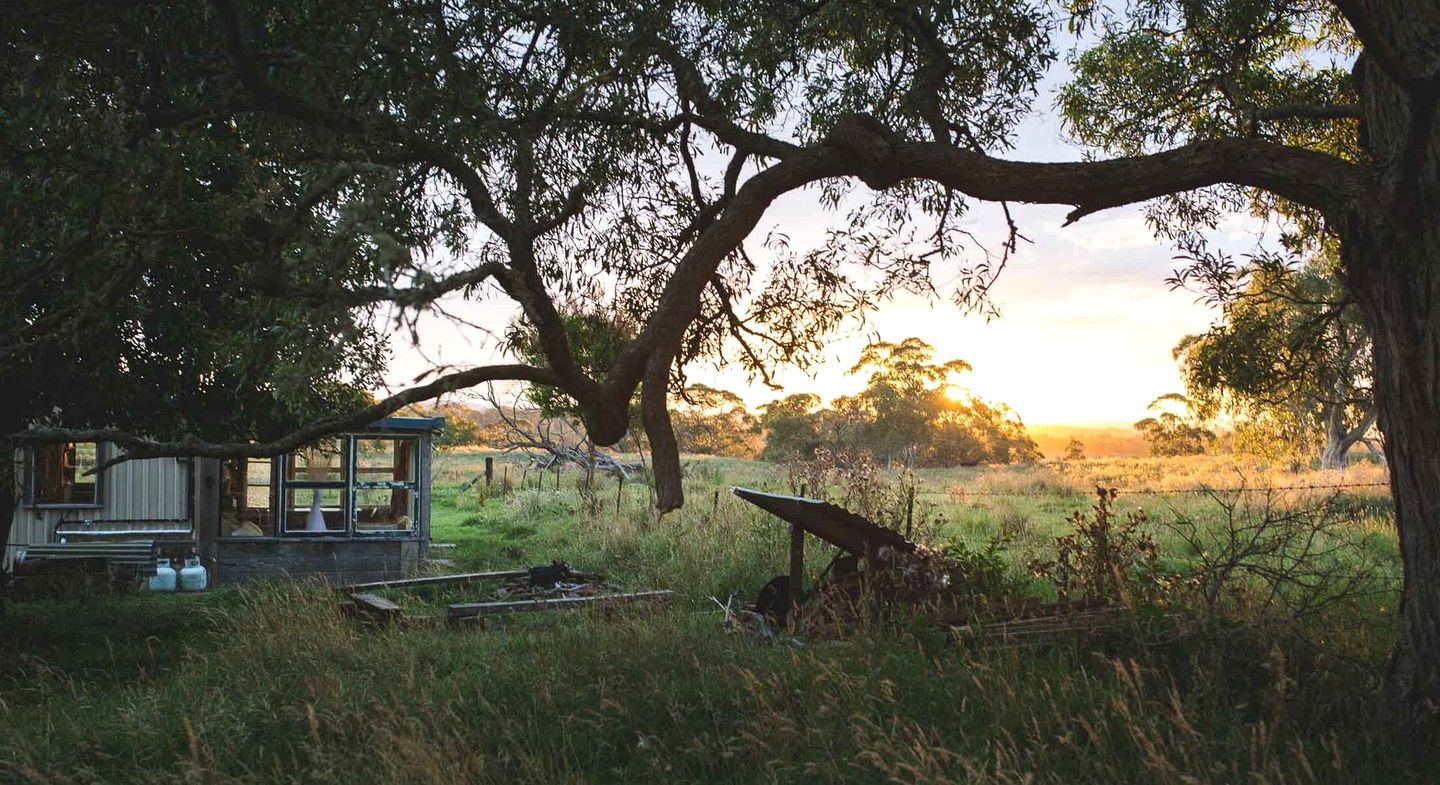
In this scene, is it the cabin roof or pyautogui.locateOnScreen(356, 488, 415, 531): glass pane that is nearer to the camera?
the cabin roof

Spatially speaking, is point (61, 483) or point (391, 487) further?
point (391, 487)

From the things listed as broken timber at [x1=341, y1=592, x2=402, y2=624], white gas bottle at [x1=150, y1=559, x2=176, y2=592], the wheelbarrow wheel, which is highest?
the wheelbarrow wheel

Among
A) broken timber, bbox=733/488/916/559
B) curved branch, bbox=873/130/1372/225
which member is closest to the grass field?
broken timber, bbox=733/488/916/559

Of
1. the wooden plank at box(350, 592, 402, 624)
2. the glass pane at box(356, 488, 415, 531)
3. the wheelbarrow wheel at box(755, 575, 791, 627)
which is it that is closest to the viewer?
the wheelbarrow wheel at box(755, 575, 791, 627)

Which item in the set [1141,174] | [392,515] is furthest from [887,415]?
[1141,174]

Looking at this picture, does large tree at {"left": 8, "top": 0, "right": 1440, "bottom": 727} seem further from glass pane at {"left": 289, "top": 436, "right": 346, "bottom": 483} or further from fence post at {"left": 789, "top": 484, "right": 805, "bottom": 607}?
glass pane at {"left": 289, "top": 436, "right": 346, "bottom": 483}

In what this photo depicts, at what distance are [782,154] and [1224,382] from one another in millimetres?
5080

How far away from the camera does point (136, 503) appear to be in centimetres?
1645

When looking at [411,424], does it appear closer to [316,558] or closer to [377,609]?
[316,558]

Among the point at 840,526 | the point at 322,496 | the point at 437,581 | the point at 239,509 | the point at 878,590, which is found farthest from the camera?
the point at 322,496

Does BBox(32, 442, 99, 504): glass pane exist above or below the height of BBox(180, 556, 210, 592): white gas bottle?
above

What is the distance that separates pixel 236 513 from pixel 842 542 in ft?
40.0

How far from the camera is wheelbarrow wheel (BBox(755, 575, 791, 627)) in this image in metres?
9.69

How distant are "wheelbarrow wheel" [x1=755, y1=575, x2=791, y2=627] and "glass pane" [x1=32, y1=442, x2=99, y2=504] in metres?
11.1
